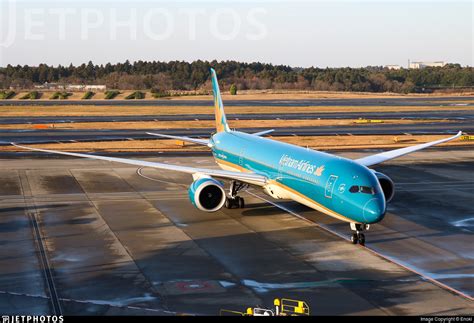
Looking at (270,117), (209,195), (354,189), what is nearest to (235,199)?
(209,195)

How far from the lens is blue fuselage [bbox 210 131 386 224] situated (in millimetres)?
31891

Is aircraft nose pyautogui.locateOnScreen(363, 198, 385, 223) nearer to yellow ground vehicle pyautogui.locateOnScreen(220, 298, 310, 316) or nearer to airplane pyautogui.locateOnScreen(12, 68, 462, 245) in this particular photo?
airplane pyautogui.locateOnScreen(12, 68, 462, 245)

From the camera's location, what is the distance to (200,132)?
91625 millimetres

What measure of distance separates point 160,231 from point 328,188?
9.84m

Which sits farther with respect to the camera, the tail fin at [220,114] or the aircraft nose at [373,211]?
the tail fin at [220,114]

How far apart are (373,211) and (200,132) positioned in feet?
203

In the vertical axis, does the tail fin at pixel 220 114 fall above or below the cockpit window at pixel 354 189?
above

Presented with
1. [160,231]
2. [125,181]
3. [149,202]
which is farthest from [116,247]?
[125,181]

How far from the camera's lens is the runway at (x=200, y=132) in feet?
273

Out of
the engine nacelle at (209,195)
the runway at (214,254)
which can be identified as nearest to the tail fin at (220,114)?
the runway at (214,254)

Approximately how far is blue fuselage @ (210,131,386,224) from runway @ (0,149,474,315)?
6.57 ft

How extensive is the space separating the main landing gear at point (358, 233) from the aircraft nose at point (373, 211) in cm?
185

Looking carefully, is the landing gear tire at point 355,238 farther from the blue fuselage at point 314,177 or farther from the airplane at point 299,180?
the blue fuselage at point 314,177

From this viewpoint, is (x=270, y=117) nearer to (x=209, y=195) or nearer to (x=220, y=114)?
(x=220, y=114)
